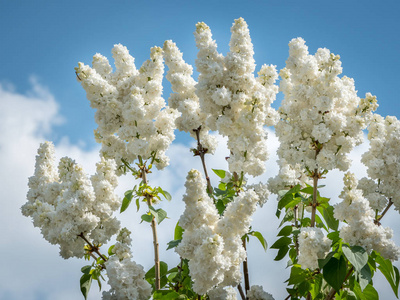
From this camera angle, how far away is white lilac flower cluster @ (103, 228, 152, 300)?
4.03 meters

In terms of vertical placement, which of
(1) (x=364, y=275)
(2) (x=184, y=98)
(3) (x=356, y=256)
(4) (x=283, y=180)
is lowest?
(1) (x=364, y=275)

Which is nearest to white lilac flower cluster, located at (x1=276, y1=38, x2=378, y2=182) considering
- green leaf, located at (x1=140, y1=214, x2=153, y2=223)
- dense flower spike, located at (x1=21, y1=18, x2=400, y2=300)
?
dense flower spike, located at (x1=21, y1=18, x2=400, y2=300)

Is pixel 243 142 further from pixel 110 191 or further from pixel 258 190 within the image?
pixel 110 191

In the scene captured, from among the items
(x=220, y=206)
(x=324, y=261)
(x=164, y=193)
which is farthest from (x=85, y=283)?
Result: (x=324, y=261)

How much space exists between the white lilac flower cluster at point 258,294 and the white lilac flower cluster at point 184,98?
161cm

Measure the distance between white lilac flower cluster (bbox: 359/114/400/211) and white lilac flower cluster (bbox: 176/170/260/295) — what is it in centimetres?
172

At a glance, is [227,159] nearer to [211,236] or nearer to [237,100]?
[237,100]

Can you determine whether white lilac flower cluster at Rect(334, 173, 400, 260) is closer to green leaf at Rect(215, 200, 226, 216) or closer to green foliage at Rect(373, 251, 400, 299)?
green foliage at Rect(373, 251, 400, 299)

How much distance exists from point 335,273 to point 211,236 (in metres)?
1.06

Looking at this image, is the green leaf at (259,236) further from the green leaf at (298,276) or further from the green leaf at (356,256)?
the green leaf at (356,256)

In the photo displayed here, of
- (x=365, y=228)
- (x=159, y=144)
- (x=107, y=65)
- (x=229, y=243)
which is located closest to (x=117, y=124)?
(x=159, y=144)

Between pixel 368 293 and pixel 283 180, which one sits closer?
pixel 368 293

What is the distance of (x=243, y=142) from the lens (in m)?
4.71

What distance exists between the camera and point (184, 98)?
555cm
